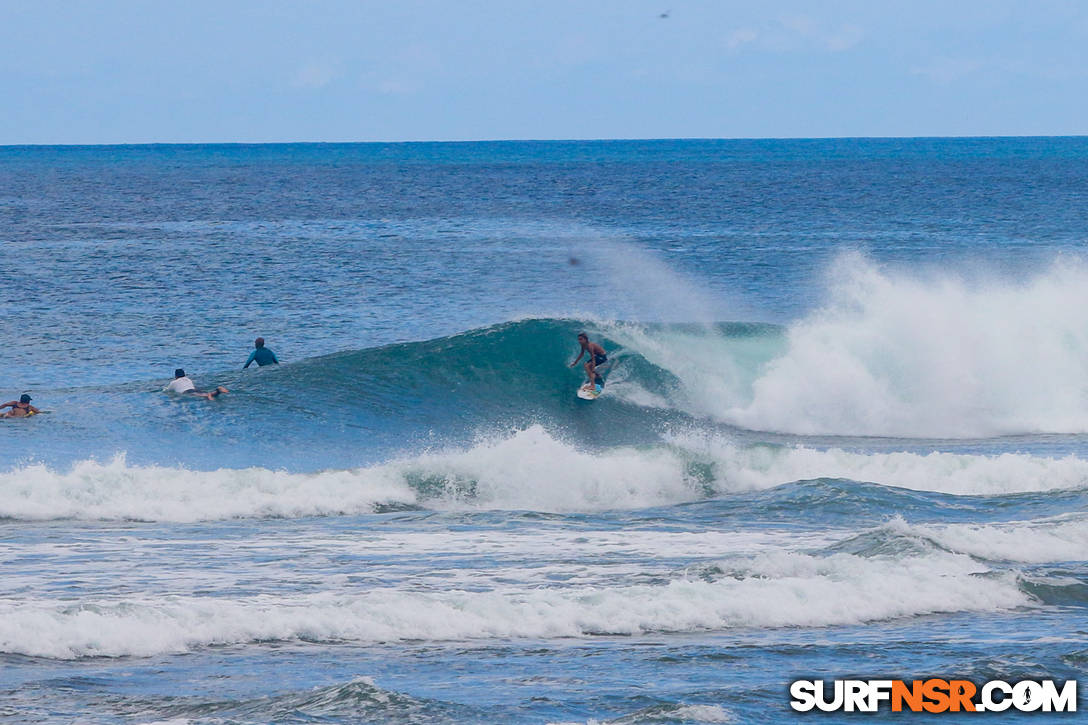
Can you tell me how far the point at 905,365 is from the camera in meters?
25.5

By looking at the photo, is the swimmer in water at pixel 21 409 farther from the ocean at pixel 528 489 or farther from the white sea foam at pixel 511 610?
the white sea foam at pixel 511 610

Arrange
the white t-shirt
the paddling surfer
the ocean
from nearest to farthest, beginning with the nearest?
1. the ocean
2. the paddling surfer
3. the white t-shirt

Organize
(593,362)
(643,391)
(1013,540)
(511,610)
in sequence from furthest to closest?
(643,391)
(593,362)
(1013,540)
(511,610)

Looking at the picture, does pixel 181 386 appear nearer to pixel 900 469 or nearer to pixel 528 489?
pixel 528 489

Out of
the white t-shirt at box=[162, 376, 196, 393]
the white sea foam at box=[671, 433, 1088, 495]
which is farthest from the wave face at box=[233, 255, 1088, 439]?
the white sea foam at box=[671, 433, 1088, 495]

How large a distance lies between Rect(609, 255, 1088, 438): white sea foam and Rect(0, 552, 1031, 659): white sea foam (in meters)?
12.0

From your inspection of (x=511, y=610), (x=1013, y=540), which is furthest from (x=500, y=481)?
(x=1013, y=540)

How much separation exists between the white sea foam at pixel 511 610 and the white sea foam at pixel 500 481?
4.73m

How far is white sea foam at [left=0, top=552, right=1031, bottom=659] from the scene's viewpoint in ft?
33.9

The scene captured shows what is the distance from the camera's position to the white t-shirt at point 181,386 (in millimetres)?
23547

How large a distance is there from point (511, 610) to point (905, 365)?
16.3m

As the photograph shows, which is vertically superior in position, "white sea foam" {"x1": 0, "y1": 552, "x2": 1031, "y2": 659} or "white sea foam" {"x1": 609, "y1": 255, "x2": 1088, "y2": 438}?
"white sea foam" {"x1": 609, "y1": 255, "x2": 1088, "y2": 438}

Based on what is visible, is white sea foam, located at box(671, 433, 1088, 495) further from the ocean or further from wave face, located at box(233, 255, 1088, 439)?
wave face, located at box(233, 255, 1088, 439)

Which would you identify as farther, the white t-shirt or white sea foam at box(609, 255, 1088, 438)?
white sea foam at box(609, 255, 1088, 438)
